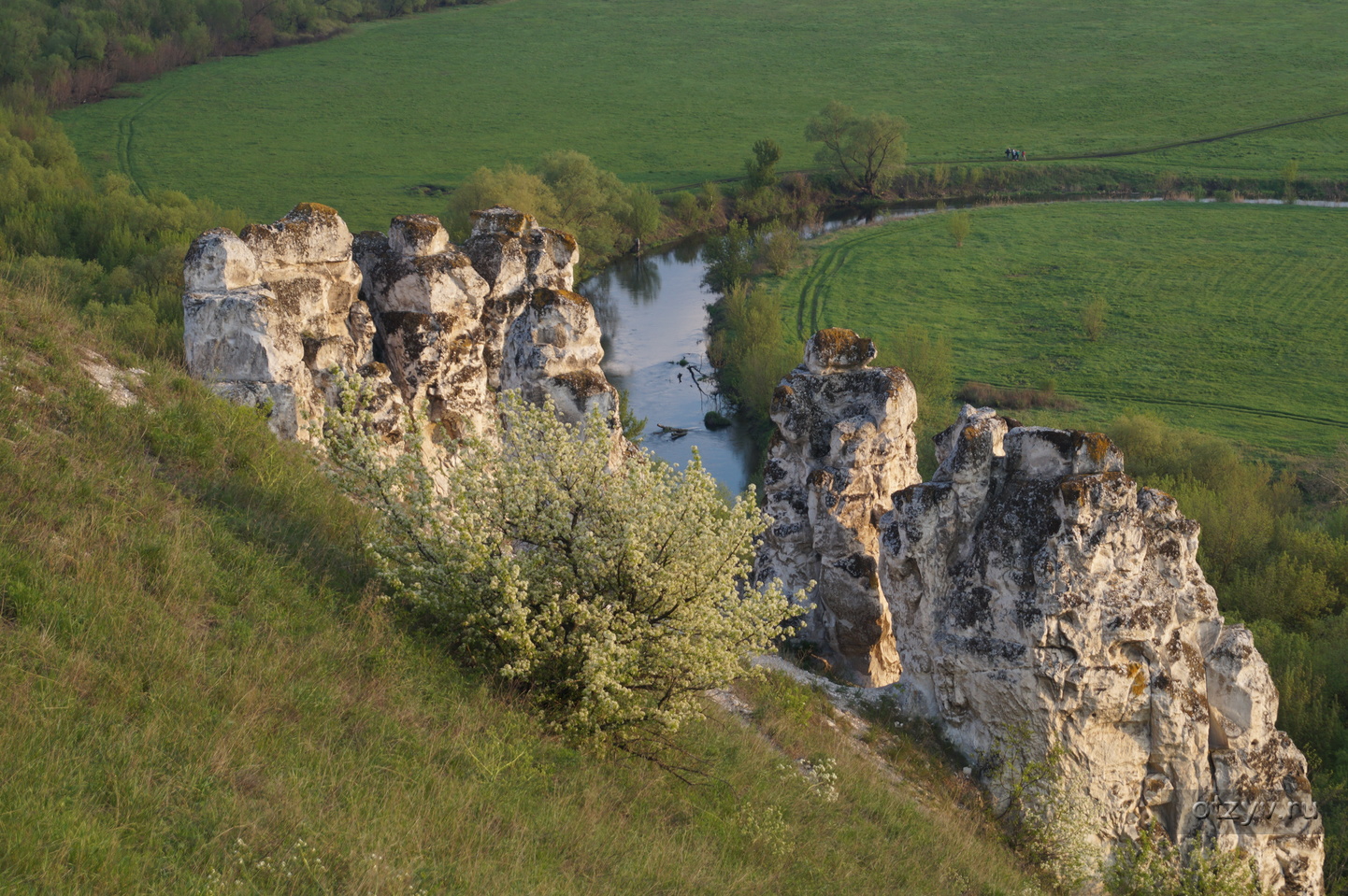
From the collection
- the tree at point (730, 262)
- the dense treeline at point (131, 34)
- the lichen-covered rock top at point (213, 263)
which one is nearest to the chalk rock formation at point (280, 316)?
the lichen-covered rock top at point (213, 263)

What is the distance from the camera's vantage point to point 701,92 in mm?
108250

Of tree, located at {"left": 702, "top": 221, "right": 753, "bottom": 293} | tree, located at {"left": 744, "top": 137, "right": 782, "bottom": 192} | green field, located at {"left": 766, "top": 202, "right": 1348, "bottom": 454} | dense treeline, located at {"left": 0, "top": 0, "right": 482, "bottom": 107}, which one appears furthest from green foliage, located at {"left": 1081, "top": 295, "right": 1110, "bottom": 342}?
dense treeline, located at {"left": 0, "top": 0, "right": 482, "bottom": 107}

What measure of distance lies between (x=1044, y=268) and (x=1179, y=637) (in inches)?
2368

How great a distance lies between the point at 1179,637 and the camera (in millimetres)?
13508

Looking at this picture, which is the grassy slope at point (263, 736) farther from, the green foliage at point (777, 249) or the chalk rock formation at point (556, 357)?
the green foliage at point (777, 249)

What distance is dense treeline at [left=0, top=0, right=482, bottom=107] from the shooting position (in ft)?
286

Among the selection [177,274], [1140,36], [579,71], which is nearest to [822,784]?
[177,274]

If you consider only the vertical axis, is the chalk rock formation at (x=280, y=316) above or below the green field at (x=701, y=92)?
below

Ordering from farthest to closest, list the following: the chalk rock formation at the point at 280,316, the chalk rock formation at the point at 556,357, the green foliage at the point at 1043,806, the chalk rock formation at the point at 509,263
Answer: the chalk rock formation at the point at 509,263, the chalk rock formation at the point at 556,357, the chalk rock formation at the point at 280,316, the green foliage at the point at 1043,806

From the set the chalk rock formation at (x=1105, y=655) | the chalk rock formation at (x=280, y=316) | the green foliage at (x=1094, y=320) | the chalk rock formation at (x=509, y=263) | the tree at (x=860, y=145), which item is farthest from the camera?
the tree at (x=860, y=145)

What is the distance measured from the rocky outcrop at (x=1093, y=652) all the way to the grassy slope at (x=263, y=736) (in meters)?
2.86

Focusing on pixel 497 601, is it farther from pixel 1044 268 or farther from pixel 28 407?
pixel 1044 268

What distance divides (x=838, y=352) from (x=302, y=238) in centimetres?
893

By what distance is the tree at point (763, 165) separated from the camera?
83125 mm
